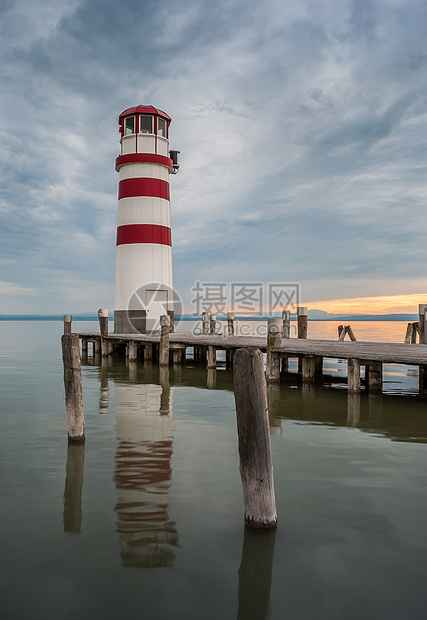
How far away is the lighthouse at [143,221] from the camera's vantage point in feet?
71.7

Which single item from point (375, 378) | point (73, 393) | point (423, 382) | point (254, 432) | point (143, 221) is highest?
point (143, 221)

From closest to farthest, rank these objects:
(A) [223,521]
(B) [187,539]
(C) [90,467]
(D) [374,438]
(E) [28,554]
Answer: (E) [28,554], (B) [187,539], (A) [223,521], (C) [90,467], (D) [374,438]

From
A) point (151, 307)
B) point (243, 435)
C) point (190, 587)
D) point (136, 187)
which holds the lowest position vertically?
point (190, 587)

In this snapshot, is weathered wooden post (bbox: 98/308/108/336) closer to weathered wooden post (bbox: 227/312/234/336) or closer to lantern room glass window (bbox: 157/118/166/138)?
weathered wooden post (bbox: 227/312/234/336)

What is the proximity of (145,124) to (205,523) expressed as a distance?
2061cm

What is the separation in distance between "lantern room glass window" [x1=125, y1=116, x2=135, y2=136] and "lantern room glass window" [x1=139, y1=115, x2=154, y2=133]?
518 millimetres

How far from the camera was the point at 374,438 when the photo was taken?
8344 millimetres

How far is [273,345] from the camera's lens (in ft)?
47.0

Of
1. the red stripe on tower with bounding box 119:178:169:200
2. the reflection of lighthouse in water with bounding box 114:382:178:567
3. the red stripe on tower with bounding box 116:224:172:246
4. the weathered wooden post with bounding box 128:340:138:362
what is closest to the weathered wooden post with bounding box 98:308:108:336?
the weathered wooden post with bounding box 128:340:138:362

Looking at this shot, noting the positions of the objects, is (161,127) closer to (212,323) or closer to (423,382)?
(212,323)

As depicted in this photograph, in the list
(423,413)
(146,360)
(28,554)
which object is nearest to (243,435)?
(28,554)

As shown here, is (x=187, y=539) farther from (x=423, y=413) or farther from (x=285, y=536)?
(x=423, y=413)

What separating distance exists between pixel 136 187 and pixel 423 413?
16.1 meters

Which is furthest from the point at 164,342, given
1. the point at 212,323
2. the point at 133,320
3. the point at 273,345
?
the point at 212,323
